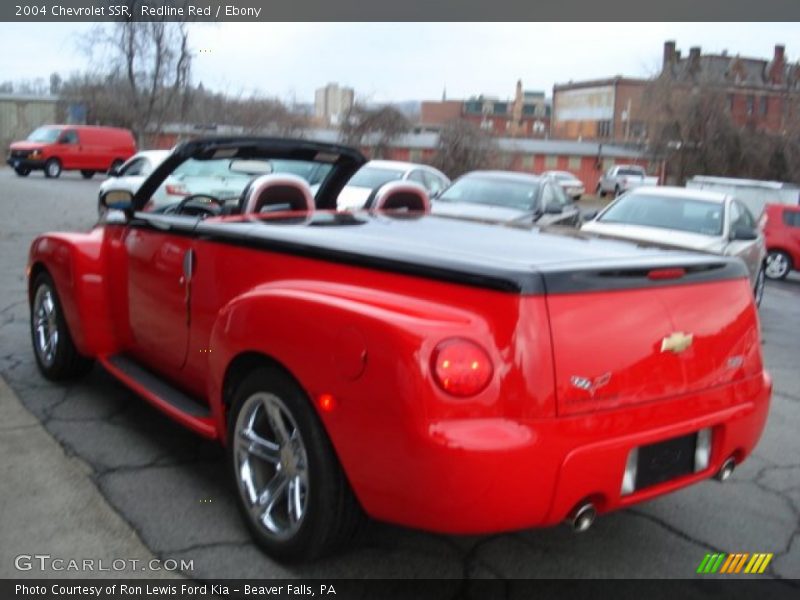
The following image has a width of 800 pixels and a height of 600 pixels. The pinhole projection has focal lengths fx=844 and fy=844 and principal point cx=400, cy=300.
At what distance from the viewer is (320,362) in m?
2.74

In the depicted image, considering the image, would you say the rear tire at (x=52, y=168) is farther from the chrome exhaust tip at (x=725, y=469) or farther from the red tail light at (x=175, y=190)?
the chrome exhaust tip at (x=725, y=469)

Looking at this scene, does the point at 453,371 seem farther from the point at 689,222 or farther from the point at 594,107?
the point at 594,107

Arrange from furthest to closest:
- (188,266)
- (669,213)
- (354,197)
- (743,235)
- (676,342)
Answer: (354,197) < (669,213) < (743,235) < (188,266) < (676,342)

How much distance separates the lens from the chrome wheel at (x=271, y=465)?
2973 mm

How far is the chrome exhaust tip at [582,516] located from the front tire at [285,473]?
2.36 ft

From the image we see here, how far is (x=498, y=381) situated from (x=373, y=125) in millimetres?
30961

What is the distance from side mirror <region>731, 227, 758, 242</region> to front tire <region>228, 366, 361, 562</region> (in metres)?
8.50

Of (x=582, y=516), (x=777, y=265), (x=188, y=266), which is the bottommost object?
(x=777, y=265)

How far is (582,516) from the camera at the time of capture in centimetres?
268

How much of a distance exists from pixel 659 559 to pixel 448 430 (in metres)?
1.33

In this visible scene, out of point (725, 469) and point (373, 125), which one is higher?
point (373, 125)

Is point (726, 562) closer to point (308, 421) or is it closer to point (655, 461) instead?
point (655, 461)

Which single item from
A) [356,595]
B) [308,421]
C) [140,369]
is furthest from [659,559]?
[140,369]
